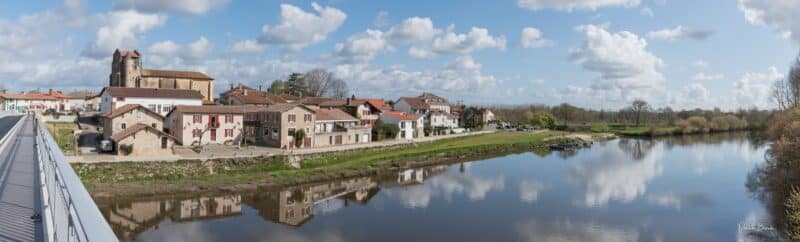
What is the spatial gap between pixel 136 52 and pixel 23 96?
992 inches

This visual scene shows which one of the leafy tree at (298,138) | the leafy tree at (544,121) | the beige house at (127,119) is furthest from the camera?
the leafy tree at (544,121)

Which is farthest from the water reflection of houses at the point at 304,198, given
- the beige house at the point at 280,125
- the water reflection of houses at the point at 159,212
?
the beige house at the point at 280,125

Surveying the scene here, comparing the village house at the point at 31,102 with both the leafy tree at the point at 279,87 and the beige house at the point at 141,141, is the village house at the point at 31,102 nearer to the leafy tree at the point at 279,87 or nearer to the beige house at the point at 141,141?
the leafy tree at the point at 279,87

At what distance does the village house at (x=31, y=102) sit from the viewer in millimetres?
65062

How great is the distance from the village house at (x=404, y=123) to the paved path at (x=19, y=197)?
1292 inches

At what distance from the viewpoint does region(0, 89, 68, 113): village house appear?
213 feet

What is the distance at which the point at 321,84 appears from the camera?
73312 mm

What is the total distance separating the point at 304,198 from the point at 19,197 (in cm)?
1469

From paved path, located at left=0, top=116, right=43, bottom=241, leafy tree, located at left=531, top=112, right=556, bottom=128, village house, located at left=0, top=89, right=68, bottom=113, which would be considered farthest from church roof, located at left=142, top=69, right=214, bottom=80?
leafy tree, located at left=531, top=112, right=556, bottom=128

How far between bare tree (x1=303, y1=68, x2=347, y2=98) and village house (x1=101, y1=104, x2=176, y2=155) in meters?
40.1

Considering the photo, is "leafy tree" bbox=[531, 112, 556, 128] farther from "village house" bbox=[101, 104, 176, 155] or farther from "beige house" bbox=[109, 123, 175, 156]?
"beige house" bbox=[109, 123, 175, 156]

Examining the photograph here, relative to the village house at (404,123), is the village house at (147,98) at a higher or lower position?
higher

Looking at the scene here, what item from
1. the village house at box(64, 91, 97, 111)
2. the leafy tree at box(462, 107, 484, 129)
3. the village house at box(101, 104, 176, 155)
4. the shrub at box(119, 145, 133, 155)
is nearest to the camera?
the shrub at box(119, 145, 133, 155)

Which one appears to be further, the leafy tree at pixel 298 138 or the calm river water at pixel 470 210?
the leafy tree at pixel 298 138
